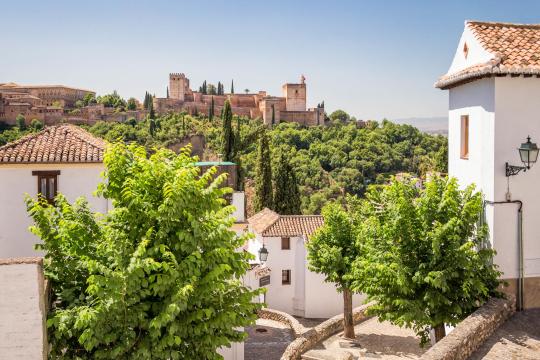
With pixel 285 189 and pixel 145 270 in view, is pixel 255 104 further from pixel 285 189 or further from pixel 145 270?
pixel 145 270

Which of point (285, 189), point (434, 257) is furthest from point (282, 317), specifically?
point (285, 189)

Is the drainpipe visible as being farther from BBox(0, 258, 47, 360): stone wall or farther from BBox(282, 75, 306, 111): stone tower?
BBox(282, 75, 306, 111): stone tower

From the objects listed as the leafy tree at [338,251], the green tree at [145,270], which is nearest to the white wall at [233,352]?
the leafy tree at [338,251]

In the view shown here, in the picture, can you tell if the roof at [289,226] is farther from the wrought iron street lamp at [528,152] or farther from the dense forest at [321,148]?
the dense forest at [321,148]

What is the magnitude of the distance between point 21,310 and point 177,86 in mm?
124579

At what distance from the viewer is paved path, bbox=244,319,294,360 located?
20475mm

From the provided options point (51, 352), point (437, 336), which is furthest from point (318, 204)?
point (51, 352)

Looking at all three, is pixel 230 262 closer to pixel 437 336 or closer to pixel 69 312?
pixel 69 312

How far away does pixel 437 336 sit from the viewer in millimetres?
11766

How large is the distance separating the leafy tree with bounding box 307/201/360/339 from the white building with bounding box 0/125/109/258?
9.55m

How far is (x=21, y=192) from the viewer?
13.5m

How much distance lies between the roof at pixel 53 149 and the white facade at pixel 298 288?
15.7 metres

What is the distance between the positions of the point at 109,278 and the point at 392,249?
6095 millimetres

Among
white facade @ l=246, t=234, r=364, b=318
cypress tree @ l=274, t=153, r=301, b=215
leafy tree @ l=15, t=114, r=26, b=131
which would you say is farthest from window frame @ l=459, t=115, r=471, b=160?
leafy tree @ l=15, t=114, r=26, b=131
